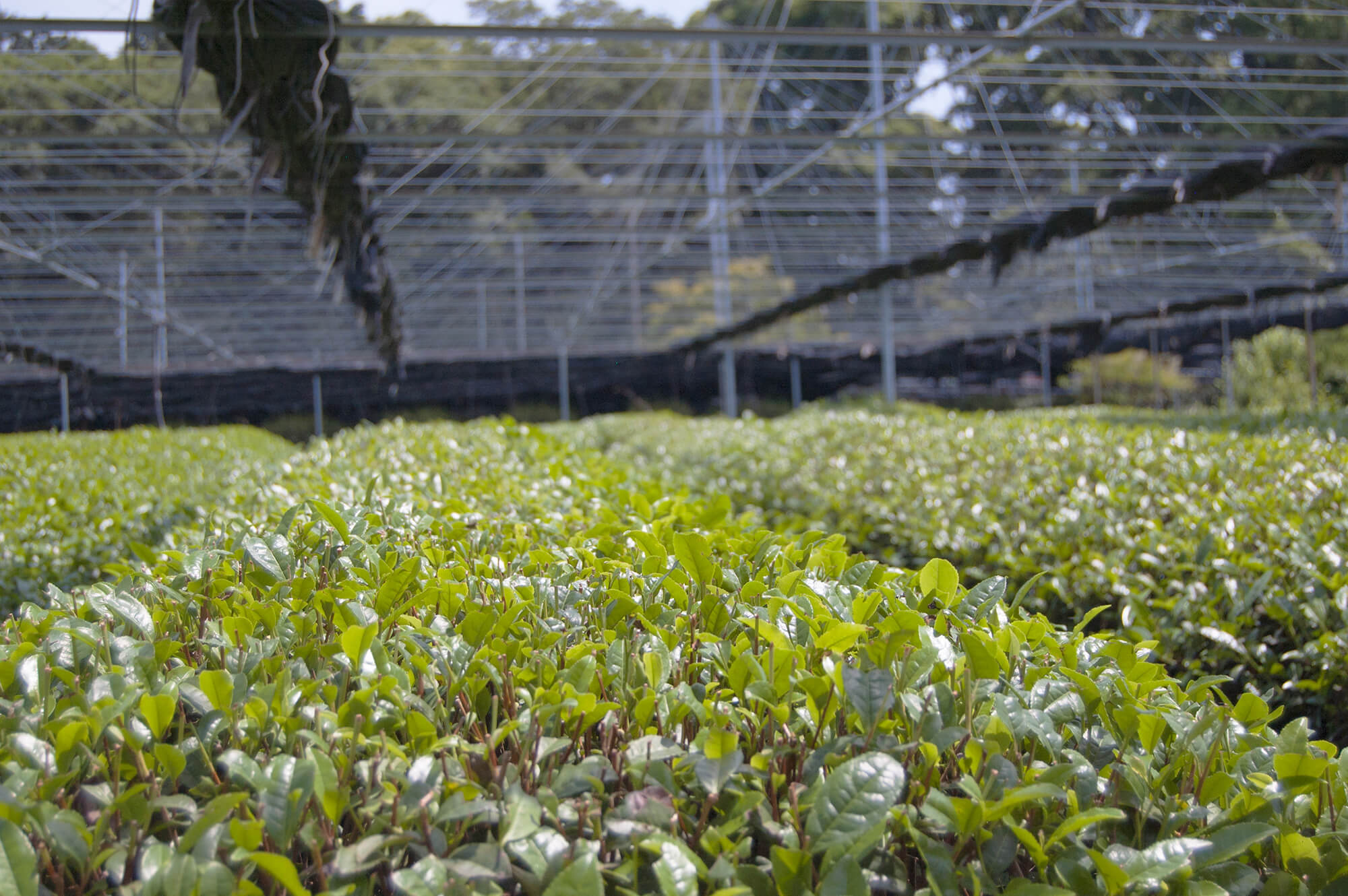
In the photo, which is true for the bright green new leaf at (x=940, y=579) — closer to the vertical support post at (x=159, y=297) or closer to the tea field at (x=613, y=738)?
the tea field at (x=613, y=738)

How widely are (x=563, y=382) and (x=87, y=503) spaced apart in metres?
16.3

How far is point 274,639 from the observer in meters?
1.58

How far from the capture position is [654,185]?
42.9ft

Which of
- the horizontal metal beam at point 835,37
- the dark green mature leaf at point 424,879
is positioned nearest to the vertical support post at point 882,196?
the horizontal metal beam at point 835,37

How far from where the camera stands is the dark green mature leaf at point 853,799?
1107mm

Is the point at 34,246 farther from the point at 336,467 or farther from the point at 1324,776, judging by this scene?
the point at 1324,776

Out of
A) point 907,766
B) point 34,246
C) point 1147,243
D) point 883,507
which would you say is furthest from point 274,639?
point 1147,243

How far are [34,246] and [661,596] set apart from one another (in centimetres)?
1426

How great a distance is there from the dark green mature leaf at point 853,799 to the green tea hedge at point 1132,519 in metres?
0.92

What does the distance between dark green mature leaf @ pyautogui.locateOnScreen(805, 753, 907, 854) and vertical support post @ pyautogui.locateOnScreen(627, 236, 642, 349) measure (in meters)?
13.5

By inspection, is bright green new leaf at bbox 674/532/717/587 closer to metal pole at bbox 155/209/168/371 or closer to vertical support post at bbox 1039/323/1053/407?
metal pole at bbox 155/209/168/371

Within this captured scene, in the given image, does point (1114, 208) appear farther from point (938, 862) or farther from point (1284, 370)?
point (1284, 370)

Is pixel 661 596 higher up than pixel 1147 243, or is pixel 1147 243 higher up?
pixel 1147 243

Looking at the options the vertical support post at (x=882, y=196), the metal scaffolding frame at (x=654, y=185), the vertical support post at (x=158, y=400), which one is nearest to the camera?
the metal scaffolding frame at (x=654, y=185)
